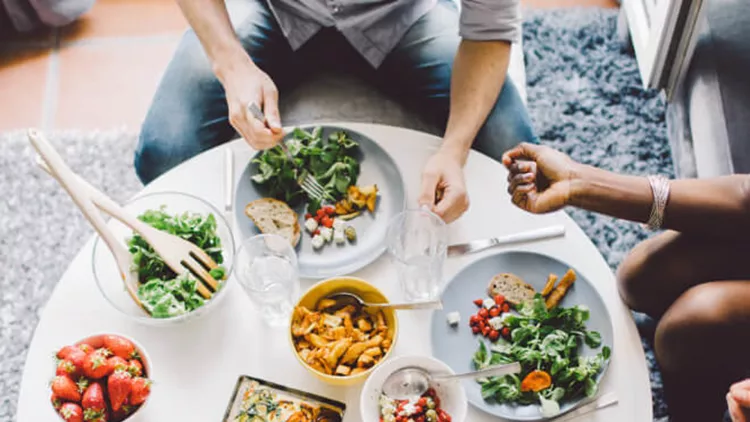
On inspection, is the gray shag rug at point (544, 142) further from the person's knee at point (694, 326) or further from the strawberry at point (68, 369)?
the strawberry at point (68, 369)

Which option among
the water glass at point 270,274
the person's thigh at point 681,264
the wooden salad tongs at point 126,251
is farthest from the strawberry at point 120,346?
the person's thigh at point 681,264

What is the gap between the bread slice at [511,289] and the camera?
1.35 meters

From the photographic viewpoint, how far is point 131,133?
240cm

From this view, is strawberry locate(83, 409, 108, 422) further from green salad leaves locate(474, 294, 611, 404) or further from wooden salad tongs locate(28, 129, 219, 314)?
green salad leaves locate(474, 294, 611, 404)

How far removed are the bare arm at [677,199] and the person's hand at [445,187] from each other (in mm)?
211

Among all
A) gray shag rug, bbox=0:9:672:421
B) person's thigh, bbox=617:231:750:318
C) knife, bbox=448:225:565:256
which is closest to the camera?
knife, bbox=448:225:565:256

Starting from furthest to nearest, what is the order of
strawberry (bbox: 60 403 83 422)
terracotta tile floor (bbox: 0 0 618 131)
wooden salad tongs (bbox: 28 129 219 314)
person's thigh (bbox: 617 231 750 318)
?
terracotta tile floor (bbox: 0 0 618 131) < person's thigh (bbox: 617 231 750 318) < wooden salad tongs (bbox: 28 129 219 314) < strawberry (bbox: 60 403 83 422)

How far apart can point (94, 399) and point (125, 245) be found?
0.97 feet

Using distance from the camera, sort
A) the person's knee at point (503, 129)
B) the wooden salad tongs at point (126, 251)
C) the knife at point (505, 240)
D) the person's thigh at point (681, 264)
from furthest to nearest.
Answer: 1. the person's knee at point (503, 129)
2. the person's thigh at point (681, 264)
3. the knife at point (505, 240)
4. the wooden salad tongs at point (126, 251)

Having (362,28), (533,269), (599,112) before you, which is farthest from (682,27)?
(533,269)

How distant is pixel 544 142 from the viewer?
2.33 metres

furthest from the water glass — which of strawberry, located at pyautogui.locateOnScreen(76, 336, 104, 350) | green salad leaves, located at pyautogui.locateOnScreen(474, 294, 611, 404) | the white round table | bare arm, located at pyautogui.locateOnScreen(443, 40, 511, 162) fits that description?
bare arm, located at pyautogui.locateOnScreen(443, 40, 511, 162)

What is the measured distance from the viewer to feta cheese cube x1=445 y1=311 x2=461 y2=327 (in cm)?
134

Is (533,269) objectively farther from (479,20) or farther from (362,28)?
(362,28)
